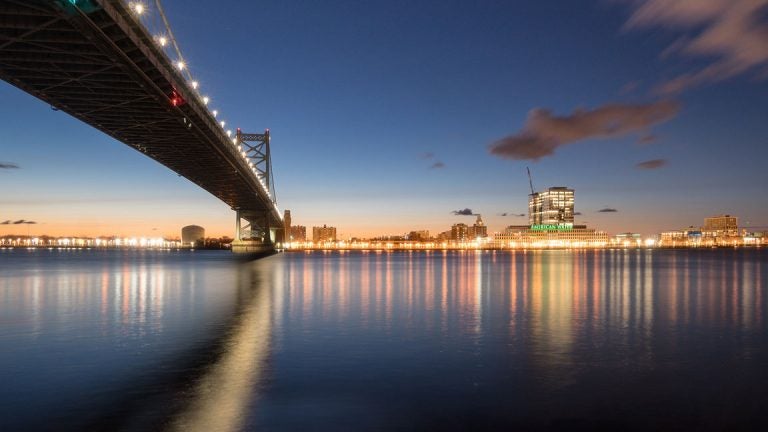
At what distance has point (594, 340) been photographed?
58.3ft

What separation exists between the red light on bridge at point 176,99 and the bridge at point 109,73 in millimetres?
26

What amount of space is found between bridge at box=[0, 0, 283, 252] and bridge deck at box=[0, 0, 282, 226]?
0.03 meters

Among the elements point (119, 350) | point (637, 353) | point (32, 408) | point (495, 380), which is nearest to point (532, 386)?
point (495, 380)

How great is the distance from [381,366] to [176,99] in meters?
18.5

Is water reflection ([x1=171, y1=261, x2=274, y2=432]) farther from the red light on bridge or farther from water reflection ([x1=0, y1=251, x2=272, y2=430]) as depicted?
the red light on bridge

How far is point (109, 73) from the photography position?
70.1 ft

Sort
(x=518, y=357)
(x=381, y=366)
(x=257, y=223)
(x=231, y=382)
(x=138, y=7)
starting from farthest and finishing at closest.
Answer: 1. (x=257, y=223)
2. (x=138, y=7)
3. (x=518, y=357)
4. (x=381, y=366)
5. (x=231, y=382)

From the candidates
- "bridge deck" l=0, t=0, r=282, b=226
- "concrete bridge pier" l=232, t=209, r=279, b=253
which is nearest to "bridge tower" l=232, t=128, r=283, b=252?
"concrete bridge pier" l=232, t=209, r=279, b=253

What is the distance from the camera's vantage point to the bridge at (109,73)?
16.3 meters

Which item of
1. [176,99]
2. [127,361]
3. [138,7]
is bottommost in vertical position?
[127,361]

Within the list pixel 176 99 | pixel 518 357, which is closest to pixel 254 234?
pixel 176 99

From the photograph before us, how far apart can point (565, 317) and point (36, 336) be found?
1923 centimetres

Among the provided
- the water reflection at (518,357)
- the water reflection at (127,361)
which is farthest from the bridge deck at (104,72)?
the water reflection at (518,357)

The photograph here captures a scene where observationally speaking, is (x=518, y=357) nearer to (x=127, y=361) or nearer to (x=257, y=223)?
(x=127, y=361)
